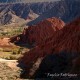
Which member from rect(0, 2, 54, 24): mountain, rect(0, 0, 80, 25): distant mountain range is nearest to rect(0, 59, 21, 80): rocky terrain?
rect(0, 0, 80, 25): distant mountain range

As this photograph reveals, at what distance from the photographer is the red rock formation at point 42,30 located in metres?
75.6

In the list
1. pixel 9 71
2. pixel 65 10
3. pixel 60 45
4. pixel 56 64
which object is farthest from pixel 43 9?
pixel 56 64

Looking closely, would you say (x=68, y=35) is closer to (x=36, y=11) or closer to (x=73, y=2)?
(x=73, y=2)

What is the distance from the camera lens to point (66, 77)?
112 feet

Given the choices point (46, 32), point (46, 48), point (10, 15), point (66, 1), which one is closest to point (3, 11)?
point (10, 15)

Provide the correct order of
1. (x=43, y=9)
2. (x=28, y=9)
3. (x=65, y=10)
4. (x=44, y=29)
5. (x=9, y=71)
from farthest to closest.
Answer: (x=43, y=9)
(x=28, y=9)
(x=65, y=10)
(x=44, y=29)
(x=9, y=71)

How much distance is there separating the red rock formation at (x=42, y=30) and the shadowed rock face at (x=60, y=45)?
26.1 metres

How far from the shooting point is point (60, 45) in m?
41.4

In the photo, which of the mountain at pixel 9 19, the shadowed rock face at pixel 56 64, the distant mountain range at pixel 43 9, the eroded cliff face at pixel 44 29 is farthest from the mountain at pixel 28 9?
the shadowed rock face at pixel 56 64

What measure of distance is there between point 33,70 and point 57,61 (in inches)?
127

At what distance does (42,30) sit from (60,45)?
36.5 m

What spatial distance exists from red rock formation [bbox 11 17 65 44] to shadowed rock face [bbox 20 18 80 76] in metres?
26.1

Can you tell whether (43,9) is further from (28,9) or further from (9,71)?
(9,71)

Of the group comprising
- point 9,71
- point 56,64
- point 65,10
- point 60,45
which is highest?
point 60,45
